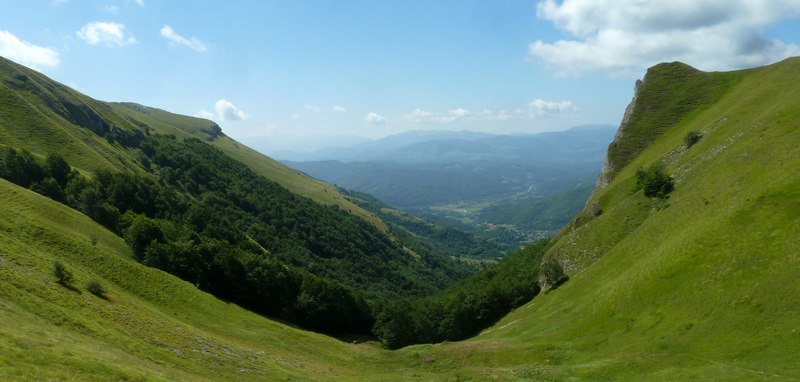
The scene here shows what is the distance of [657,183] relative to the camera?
71188 mm

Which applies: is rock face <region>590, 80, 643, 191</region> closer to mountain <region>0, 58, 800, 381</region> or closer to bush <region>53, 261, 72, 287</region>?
mountain <region>0, 58, 800, 381</region>

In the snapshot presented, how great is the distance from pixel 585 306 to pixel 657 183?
106 ft

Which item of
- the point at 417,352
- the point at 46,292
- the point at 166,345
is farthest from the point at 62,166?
the point at 417,352

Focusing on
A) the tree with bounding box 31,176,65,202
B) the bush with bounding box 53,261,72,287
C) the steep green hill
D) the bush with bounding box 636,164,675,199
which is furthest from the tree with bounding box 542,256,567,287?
the steep green hill

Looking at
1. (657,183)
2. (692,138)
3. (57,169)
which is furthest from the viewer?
(57,169)

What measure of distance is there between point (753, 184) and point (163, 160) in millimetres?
201669

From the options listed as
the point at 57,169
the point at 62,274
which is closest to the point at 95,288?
the point at 62,274

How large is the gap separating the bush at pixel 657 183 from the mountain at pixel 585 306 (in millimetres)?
452

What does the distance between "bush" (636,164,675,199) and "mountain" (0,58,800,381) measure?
452mm

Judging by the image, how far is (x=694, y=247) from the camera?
1724 inches

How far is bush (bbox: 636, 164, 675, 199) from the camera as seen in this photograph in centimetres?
6944

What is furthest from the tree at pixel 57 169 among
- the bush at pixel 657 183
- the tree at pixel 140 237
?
the bush at pixel 657 183

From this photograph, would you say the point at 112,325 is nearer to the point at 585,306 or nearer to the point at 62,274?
the point at 62,274

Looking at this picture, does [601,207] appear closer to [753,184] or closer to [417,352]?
[753,184]
